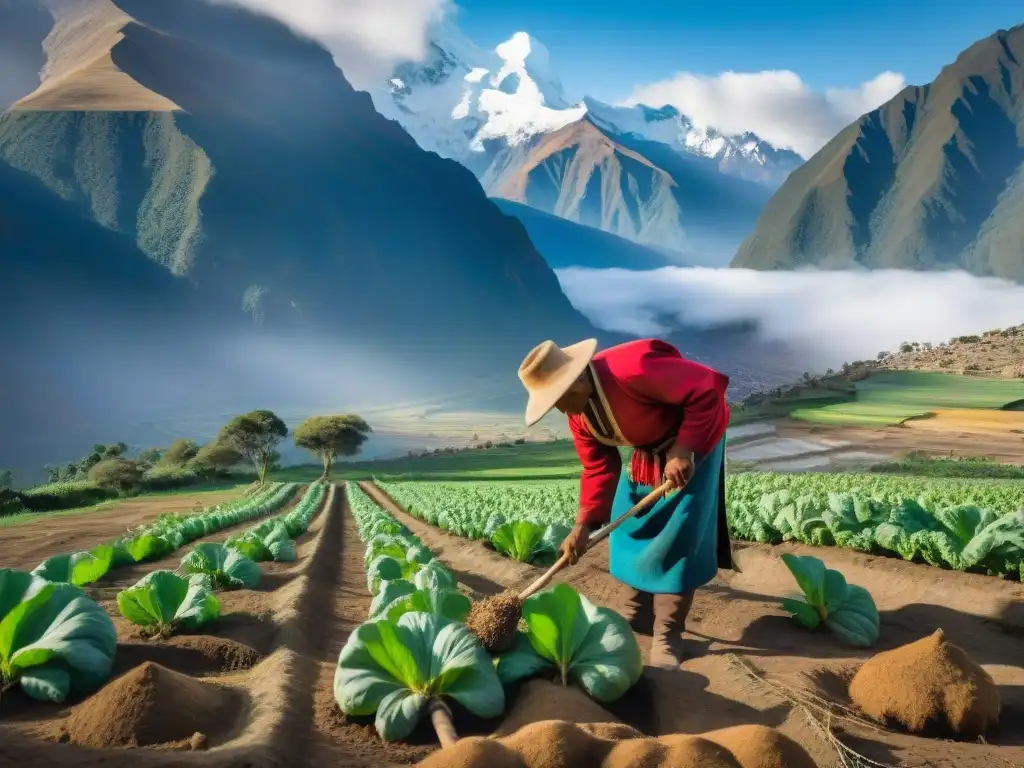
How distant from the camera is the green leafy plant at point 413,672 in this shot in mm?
3010

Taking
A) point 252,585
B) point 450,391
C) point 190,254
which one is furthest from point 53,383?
point 252,585

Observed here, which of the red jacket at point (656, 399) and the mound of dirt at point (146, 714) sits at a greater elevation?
the red jacket at point (656, 399)

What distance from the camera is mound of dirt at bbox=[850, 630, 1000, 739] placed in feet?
10.2

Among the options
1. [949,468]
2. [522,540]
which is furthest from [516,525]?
[949,468]

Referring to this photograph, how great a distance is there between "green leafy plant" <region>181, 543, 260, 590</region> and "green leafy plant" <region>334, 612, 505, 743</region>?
149 inches

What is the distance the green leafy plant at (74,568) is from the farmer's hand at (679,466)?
422cm

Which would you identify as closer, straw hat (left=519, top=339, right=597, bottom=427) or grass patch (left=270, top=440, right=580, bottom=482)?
straw hat (left=519, top=339, right=597, bottom=427)

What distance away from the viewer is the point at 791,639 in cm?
463

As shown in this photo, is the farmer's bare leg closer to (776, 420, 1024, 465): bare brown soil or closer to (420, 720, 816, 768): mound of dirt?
(420, 720, 816, 768): mound of dirt

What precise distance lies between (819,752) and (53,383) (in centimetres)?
9619

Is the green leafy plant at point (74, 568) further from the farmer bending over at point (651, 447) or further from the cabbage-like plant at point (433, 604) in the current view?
the farmer bending over at point (651, 447)

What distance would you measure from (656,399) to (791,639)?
1798 millimetres

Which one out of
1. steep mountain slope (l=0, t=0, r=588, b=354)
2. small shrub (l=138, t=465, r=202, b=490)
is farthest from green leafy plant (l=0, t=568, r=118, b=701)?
steep mountain slope (l=0, t=0, r=588, b=354)

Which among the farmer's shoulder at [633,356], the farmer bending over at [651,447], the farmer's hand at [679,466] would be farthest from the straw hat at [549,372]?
the farmer's hand at [679,466]
